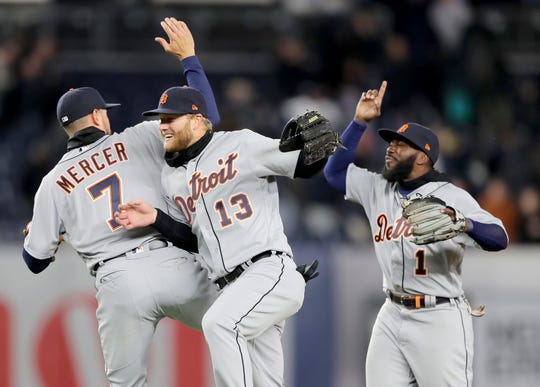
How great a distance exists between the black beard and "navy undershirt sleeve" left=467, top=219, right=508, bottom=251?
0.55m

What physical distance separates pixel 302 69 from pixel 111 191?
5.97 meters

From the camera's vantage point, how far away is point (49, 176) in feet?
20.1

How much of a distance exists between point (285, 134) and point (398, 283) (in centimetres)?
114

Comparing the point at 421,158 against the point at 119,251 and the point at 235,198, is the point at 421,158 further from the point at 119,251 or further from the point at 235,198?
the point at 119,251

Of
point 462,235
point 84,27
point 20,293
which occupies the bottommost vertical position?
point 20,293

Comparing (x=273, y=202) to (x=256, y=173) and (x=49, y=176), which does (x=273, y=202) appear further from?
(x=49, y=176)

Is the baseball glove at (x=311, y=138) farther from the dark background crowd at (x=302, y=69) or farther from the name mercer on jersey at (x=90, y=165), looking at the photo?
the dark background crowd at (x=302, y=69)

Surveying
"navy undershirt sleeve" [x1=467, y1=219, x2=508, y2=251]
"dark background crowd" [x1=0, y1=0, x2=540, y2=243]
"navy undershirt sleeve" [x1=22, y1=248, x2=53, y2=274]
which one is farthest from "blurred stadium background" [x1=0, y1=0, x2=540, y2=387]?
"navy undershirt sleeve" [x1=467, y1=219, x2=508, y2=251]

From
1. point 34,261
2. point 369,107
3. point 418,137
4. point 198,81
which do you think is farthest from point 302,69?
point 34,261

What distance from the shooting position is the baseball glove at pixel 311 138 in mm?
5621

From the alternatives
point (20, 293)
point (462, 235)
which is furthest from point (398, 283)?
point (20, 293)

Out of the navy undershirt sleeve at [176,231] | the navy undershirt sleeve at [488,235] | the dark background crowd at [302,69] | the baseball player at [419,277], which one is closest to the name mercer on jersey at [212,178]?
the navy undershirt sleeve at [176,231]

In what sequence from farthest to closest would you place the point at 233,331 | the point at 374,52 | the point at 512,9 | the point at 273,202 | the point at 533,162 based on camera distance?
1. the point at 512,9
2. the point at 374,52
3. the point at 533,162
4. the point at 273,202
5. the point at 233,331

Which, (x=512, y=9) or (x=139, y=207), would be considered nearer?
(x=139, y=207)
